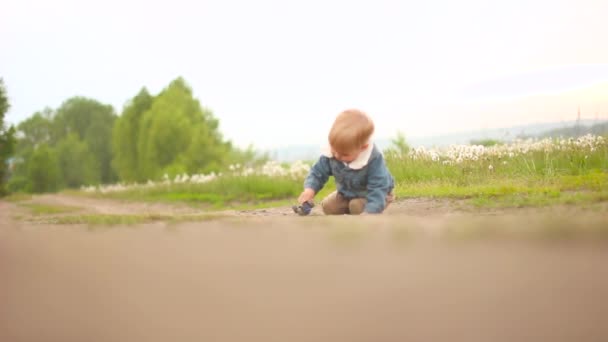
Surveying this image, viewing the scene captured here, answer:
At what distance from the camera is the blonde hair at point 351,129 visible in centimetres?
213

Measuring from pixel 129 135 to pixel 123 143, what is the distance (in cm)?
25

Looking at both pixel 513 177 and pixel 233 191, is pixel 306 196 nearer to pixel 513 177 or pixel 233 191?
pixel 513 177

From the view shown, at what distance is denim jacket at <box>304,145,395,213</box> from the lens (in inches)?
93.4

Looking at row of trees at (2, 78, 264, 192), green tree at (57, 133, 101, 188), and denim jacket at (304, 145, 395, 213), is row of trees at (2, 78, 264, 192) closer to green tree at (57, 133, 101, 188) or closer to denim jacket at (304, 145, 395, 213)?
green tree at (57, 133, 101, 188)

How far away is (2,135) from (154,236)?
11066mm

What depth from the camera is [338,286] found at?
998 millimetres

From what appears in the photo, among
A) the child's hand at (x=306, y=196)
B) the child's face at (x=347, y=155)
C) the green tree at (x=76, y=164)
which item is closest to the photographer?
the child's face at (x=347, y=155)

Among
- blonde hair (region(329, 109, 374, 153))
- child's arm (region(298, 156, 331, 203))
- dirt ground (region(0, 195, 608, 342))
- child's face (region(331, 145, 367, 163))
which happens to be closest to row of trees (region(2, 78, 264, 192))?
child's arm (region(298, 156, 331, 203))

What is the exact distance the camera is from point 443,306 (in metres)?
0.96

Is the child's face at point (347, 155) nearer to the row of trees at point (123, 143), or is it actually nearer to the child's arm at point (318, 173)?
the child's arm at point (318, 173)

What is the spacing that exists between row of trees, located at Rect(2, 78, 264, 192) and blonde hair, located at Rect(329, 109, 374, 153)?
657 cm

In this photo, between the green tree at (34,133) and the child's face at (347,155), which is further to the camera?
the green tree at (34,133)

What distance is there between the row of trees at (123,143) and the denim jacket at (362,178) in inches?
242

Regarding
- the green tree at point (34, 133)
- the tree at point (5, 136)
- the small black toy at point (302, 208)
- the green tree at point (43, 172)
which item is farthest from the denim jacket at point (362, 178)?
the green tree at point (34, 133)
